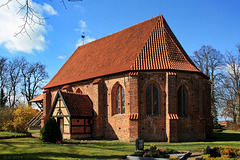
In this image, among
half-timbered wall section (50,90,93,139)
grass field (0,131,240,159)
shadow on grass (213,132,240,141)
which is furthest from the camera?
shadow on grass (213,132,240,141)

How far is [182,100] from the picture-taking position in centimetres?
2144

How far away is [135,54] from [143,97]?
12.8 ft

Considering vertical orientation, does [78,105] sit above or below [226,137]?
above

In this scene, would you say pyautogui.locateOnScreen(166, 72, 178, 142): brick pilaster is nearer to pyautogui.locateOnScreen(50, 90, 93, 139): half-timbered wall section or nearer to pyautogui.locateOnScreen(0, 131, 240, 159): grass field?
pyautogui.locateOnScreen(0, 131, 240, 159): grass field

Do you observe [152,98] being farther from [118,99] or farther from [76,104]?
[76,104]

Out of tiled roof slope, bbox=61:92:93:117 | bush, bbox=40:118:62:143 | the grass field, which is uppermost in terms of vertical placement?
tiled roof slope, bbox=61:92:93:117

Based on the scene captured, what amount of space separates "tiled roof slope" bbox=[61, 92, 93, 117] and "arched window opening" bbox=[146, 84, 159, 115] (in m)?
5.44

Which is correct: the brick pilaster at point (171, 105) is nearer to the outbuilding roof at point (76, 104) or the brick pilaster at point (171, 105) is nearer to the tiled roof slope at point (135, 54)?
the tiled roof slope at point (135, 54)

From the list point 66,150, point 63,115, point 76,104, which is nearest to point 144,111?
point 76,104

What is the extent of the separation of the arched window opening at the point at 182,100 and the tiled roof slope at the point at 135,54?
1.80 metres

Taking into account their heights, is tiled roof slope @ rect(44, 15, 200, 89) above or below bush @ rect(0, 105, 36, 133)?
above

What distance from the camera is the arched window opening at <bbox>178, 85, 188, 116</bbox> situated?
21.3 m

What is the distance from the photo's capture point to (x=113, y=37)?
28859 millimetres

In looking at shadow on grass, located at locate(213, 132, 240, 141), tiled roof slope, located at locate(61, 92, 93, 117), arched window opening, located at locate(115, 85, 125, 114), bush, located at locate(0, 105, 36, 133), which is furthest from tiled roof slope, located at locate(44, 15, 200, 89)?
shadow on grass, located at locate(213, 132, 240, 141)
